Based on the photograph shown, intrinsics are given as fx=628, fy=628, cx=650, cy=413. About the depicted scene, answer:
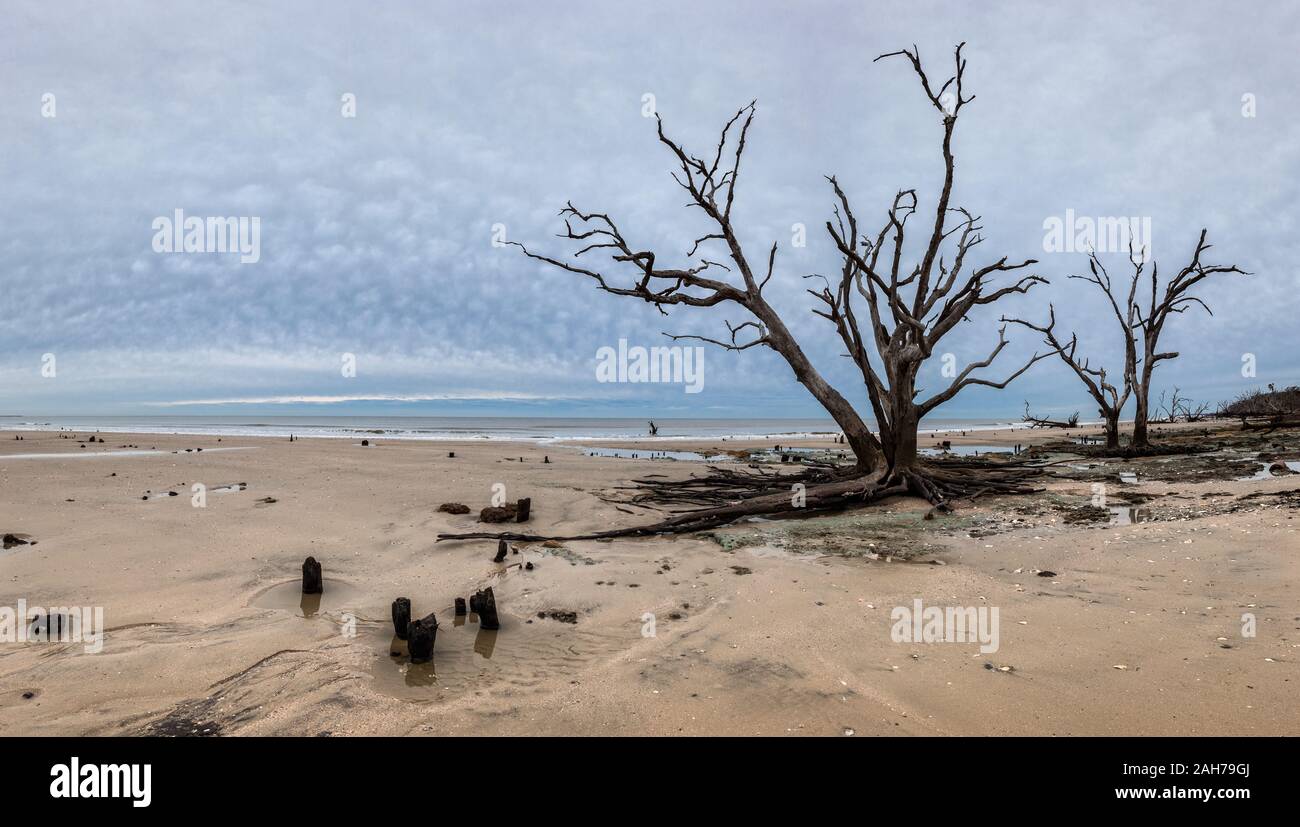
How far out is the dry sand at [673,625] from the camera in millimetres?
3154

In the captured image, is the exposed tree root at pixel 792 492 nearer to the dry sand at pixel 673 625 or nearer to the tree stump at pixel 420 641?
the dry sand at pixel 673 625

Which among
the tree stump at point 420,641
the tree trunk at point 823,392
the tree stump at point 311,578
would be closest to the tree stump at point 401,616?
the tree stump at point 420,641

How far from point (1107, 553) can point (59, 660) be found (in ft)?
26.4

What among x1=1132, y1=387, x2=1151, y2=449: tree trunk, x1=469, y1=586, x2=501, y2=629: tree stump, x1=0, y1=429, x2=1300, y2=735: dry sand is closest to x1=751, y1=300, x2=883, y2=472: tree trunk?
x1=0, y1=429, x2=1300, y2=735: dry sand

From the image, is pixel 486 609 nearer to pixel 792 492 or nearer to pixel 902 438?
pixel 792 492

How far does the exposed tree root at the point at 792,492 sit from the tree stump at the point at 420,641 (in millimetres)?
2766

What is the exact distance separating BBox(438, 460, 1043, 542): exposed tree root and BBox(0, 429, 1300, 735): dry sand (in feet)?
1.33

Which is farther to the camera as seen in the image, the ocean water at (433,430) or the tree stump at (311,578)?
the ocean water at (433,430)

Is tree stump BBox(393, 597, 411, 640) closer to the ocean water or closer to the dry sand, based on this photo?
the dry sand

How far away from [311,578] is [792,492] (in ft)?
20.0

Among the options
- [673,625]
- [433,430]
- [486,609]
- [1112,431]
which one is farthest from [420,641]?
[433,430]

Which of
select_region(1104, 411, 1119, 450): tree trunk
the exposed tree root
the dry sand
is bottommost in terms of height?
the dry sand

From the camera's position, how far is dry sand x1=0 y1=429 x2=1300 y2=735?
3.15 meters

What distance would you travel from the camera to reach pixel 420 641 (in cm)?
384
